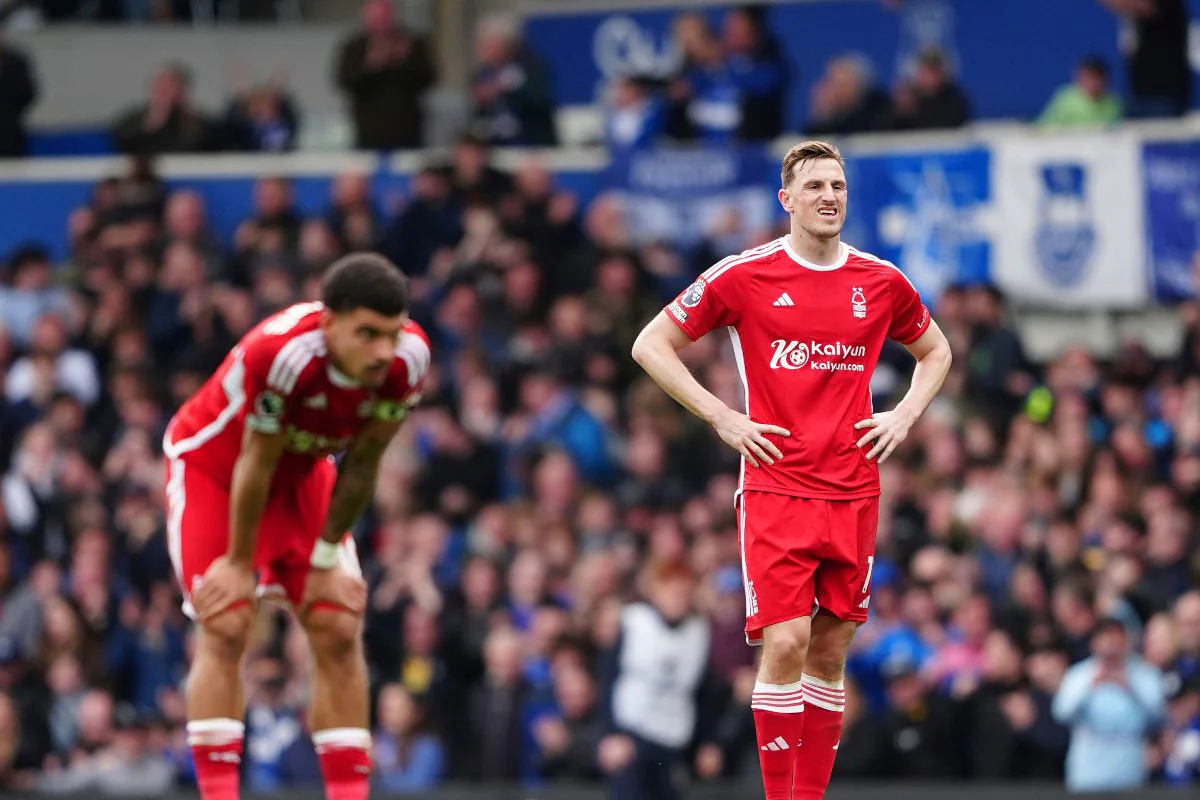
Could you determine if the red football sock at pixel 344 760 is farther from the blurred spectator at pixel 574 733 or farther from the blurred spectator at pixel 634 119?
the blurred spectator at pixel 634 119

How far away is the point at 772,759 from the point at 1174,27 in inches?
417

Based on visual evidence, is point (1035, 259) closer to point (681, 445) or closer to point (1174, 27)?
point (1174, 27)

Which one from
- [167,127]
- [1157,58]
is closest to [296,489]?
[1157,58]

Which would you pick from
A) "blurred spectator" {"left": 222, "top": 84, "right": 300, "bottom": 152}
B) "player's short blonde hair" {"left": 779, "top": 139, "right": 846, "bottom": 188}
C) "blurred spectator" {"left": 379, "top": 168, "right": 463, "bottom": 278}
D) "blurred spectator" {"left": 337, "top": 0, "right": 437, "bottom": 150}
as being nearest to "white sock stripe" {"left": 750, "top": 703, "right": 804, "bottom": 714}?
"player's short blonde hair" {"left": 779, "top": 139, "right": 846, "bottom": 188}

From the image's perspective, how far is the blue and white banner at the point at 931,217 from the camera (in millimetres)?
18641

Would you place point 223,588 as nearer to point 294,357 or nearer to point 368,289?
point 294,357

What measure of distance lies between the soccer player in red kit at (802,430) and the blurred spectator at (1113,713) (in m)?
4.73

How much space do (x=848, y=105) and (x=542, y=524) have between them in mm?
4587

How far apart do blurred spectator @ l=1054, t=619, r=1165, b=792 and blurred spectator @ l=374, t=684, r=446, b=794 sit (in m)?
4.04

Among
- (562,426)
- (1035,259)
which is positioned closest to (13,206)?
(562,426)

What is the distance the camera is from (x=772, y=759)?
971cm

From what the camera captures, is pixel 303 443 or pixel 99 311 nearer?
pixel 303 443

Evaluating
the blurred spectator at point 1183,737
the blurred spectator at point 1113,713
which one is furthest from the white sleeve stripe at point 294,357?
the blurred spectator at point 1183,737

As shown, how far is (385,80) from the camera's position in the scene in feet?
66.7
